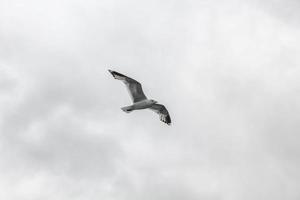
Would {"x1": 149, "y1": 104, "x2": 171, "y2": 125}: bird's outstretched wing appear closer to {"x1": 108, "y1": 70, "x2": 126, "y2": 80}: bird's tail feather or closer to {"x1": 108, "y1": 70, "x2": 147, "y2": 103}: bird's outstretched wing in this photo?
{"x1": 108, "y1": 70, "x2": 147, "y2": 103}: bird's outstretched wing

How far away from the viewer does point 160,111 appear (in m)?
143

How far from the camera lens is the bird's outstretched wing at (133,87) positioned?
13200cm

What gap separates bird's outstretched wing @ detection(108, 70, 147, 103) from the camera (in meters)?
A: 132

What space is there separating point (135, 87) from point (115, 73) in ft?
16.7

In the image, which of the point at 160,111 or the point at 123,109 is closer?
the point at 123,109

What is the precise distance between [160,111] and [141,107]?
26.3 ft

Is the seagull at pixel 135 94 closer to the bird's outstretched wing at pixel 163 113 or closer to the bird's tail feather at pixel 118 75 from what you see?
the bird's tail feather at pixel 118 75

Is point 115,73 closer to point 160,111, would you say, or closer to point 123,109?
point 123,109

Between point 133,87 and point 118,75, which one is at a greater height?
point 118,75

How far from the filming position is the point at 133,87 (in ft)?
440

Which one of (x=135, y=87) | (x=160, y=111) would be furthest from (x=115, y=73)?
(x=160, y=111)

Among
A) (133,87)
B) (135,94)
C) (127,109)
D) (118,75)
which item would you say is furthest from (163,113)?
(118,75)

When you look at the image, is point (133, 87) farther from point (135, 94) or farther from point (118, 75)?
point (118, 75)

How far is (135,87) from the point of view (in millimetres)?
134125
